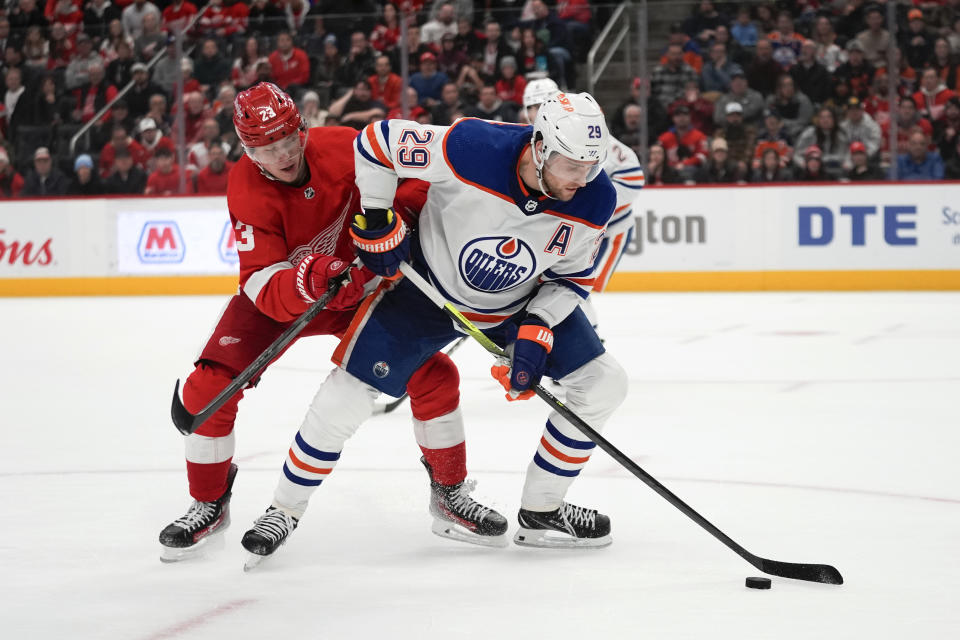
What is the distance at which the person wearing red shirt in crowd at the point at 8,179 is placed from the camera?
10.3 m

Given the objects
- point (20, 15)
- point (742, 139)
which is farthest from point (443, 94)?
point (20, 15)

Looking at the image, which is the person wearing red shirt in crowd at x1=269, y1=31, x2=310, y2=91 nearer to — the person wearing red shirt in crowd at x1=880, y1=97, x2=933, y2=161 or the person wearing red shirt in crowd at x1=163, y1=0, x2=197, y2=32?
the person wearing red shirt in crowd at x1=163, y1=0, x2=197, y2=32

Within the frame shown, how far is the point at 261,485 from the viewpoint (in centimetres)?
336

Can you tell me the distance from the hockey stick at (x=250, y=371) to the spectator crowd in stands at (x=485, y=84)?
7330 mm

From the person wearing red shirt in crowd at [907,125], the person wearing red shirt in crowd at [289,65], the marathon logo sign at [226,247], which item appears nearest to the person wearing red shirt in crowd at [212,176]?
the marathon logo sign at [226,247]

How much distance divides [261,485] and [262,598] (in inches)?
41.8

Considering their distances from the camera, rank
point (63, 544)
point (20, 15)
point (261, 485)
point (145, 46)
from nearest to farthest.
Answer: point (63, 544), point (261, 485), point (145, 46), point (20, 15)

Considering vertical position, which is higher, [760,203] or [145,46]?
[145,46]

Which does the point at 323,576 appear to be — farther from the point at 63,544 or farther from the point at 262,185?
the point at 262,185

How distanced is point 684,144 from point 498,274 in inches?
290

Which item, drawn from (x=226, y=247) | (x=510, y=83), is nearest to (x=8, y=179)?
(x=226, y=247)

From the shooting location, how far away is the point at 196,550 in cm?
268

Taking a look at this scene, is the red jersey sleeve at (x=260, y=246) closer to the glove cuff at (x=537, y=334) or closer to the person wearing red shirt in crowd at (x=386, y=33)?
the glove cuff at (x=537, y=334)

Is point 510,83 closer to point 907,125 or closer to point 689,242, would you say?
point 689,242
